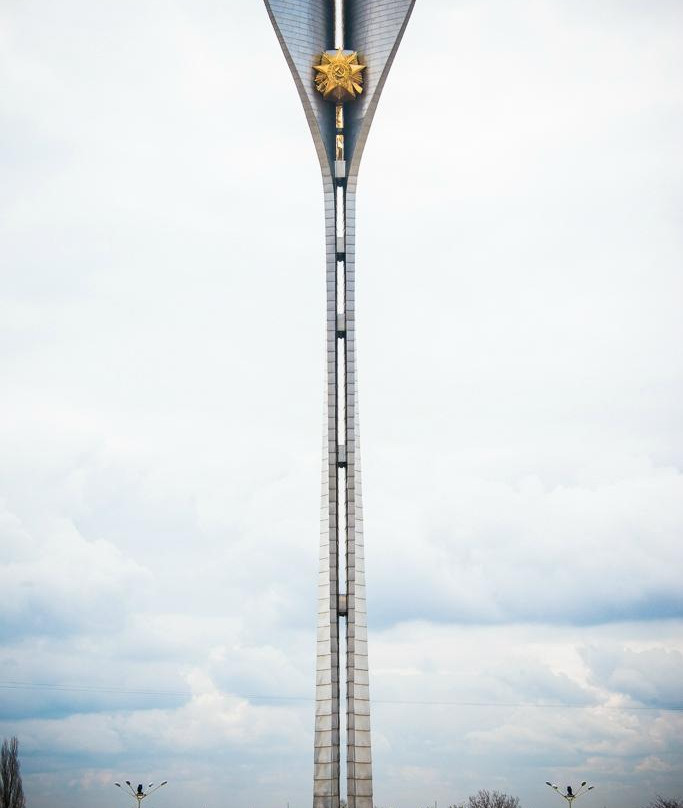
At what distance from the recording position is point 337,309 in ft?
167

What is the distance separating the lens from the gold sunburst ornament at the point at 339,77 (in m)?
52.8

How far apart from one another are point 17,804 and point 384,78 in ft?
155

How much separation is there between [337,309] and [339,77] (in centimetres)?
1247

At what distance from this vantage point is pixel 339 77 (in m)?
52.8

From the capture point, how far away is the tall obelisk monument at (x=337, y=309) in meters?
45.1

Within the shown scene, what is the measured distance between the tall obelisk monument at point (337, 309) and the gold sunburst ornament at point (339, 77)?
0.17ft

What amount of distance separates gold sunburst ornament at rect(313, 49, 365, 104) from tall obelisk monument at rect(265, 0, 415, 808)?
0.17 ft

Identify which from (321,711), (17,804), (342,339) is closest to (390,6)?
(342,339)

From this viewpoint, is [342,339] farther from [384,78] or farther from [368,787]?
[368,787]

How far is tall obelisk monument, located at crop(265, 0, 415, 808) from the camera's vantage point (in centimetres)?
4509

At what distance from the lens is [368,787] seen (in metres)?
44.4

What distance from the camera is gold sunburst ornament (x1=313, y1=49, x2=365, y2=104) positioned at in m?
52.8

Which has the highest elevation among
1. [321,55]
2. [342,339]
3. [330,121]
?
[321,55]

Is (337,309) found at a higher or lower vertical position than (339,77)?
lower
